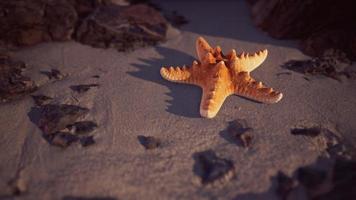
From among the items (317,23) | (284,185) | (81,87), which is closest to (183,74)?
(81,87)

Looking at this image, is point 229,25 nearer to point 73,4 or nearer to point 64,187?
point 73,4

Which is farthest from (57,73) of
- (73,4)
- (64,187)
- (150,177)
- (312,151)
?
(312,151)

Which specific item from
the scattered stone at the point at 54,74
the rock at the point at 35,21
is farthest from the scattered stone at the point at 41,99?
the rock at the point at 35,21

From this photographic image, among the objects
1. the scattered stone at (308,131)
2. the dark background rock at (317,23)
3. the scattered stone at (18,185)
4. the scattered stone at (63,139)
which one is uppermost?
the dark background rock at (317,23)

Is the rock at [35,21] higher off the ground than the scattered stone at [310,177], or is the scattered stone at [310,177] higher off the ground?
the rock at [35,21]

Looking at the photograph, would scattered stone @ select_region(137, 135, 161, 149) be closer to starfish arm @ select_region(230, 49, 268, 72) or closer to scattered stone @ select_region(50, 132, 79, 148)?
scattered stone @ select_region(50, 132, 79, 148)

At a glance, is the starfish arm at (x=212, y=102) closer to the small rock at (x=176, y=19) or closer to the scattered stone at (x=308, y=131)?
the scattered stone at (x=308, y=131)

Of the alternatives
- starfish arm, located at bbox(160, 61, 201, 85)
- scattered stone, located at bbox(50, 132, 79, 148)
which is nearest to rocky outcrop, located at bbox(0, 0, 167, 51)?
starfish arm, located at bbox(160, 61, 201, 85)

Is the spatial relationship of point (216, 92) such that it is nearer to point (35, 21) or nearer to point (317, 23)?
point (317, 23)
